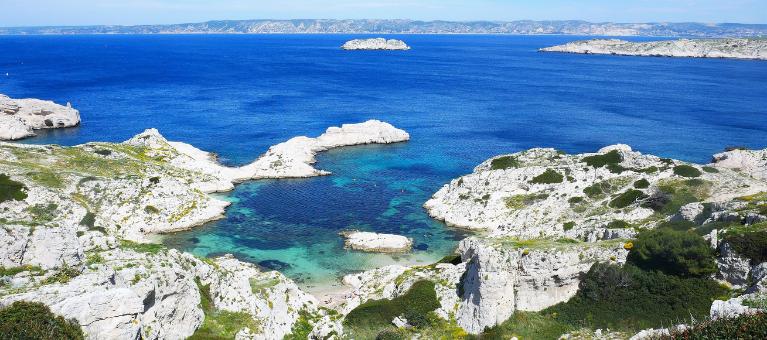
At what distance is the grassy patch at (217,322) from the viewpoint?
32438 millimetres

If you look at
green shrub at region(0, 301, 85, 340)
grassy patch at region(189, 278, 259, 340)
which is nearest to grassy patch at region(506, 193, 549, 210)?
grassy patch at region(189, 278, 259, 340)

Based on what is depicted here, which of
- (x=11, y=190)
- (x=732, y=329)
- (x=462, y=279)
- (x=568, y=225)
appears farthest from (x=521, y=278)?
(x=11, y=190)

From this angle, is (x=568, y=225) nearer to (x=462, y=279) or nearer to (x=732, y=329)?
(x=462, y=279)

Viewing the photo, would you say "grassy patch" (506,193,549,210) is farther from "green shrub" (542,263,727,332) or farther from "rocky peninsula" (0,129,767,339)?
"green shrub" (542,263,727,332)

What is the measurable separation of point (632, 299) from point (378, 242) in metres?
30.4

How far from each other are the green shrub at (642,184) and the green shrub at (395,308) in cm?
3438

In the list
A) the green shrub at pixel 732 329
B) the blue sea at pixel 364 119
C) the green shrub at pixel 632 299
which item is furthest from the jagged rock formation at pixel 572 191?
the green shrub at pixel 732 329

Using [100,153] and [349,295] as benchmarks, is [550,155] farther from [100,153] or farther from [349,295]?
[100,153]

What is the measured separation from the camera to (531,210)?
66812 mm

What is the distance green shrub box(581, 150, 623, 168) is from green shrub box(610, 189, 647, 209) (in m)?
9.83

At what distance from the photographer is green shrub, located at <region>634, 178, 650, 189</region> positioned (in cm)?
6281

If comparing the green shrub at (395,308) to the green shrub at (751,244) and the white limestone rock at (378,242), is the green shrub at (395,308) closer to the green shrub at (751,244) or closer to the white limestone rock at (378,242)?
the green shrub at (751,244)

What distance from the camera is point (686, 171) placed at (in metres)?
64.3

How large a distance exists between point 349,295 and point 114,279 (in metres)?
23.5
